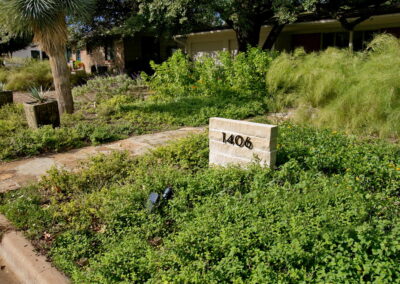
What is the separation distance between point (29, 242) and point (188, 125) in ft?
14.9

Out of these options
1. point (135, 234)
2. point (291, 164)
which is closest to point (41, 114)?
point (135, 234)

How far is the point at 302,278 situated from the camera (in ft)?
6.82

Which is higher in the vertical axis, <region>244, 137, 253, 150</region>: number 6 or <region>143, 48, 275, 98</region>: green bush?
<region>143, 48, 275, 98</region>: green bush

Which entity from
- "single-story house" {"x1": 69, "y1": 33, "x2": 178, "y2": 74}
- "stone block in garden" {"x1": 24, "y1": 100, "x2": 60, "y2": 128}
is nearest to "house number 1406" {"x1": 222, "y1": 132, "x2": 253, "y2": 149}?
"stone block in garden" {"x1": 24, "y1": 100, "x2": 60, "y2": 128}

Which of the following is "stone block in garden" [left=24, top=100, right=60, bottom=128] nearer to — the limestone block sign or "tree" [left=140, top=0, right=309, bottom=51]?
the limestone block sign

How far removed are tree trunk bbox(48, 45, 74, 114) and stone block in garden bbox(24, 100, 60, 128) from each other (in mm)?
1123

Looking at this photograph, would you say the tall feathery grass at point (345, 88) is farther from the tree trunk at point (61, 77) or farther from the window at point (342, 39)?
the window at point (342, 39)

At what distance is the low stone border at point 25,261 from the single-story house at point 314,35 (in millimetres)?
11847

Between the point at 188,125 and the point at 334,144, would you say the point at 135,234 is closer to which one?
the point at 334,144

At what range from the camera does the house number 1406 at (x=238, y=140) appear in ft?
12.7

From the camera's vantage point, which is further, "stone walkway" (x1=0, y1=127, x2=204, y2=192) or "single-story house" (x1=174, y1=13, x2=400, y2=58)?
"single-story house" (x1=174, y1=13, x2=400, y2=58)

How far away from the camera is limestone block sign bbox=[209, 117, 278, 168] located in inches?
145

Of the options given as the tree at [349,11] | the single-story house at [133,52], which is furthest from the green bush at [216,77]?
the single-story house at [133,52]

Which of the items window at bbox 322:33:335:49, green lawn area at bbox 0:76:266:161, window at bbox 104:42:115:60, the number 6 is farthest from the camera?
window at bbox 104:42:115:60
